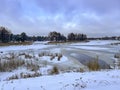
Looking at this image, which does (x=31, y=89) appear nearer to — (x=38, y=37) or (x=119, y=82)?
(x=119, y=82)

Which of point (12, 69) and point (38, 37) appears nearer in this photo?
point (12, 69)

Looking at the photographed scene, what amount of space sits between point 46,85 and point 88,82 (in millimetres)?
1335

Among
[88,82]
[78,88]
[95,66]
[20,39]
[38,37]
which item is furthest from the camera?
A: [38,37]

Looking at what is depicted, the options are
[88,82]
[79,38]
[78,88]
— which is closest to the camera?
[78,88]

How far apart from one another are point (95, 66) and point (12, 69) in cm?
532

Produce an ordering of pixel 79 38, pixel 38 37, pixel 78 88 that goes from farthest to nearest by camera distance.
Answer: pixel 38 37 < pixel 79 38 < pixel 78 88

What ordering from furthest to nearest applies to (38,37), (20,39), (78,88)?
(38,37)
(20,39)
(78,88)

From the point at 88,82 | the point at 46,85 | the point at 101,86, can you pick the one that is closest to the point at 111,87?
the point at 101,86

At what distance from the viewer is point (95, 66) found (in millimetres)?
12359

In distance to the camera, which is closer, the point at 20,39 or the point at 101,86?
the point at 101,86

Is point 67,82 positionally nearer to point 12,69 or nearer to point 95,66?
point 95,66

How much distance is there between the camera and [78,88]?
5863 mm

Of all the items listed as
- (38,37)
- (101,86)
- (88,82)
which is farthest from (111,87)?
(38,37)

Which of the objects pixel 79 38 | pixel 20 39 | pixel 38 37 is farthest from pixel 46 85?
pixel 38 37
